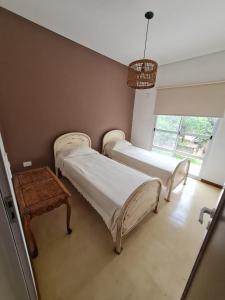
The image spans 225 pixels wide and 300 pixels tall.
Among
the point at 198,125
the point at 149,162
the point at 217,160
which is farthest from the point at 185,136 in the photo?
the point at 149,162

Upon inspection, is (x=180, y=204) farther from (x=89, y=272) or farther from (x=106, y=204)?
(x=89, y=272)

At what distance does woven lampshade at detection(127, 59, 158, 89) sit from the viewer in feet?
5.97

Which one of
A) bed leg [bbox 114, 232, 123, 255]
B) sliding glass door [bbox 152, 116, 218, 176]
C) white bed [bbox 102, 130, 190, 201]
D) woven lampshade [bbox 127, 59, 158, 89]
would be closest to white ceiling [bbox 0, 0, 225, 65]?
woven lampshade [bbox 127, 59, 158, 89]

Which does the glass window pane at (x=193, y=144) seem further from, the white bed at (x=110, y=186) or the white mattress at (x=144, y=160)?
the white bed at (x=110, y=186)

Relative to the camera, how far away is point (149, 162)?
2807 millimetres

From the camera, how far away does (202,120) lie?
10.5ft

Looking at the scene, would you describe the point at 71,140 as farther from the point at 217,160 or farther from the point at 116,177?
the point at 217,160

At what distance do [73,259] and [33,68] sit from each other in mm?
2824

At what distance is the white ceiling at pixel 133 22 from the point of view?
173 centimetres

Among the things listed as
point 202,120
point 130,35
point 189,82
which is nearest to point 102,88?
point 130,35

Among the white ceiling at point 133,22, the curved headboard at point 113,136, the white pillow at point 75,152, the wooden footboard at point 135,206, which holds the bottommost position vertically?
the wooden footboard at point 135,206

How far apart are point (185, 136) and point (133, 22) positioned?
2683 mm

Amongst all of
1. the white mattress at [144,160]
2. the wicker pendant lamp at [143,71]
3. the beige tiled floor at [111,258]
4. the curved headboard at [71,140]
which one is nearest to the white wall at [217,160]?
the white mattress at [144,160]

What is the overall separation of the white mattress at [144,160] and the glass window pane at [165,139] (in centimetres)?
86
